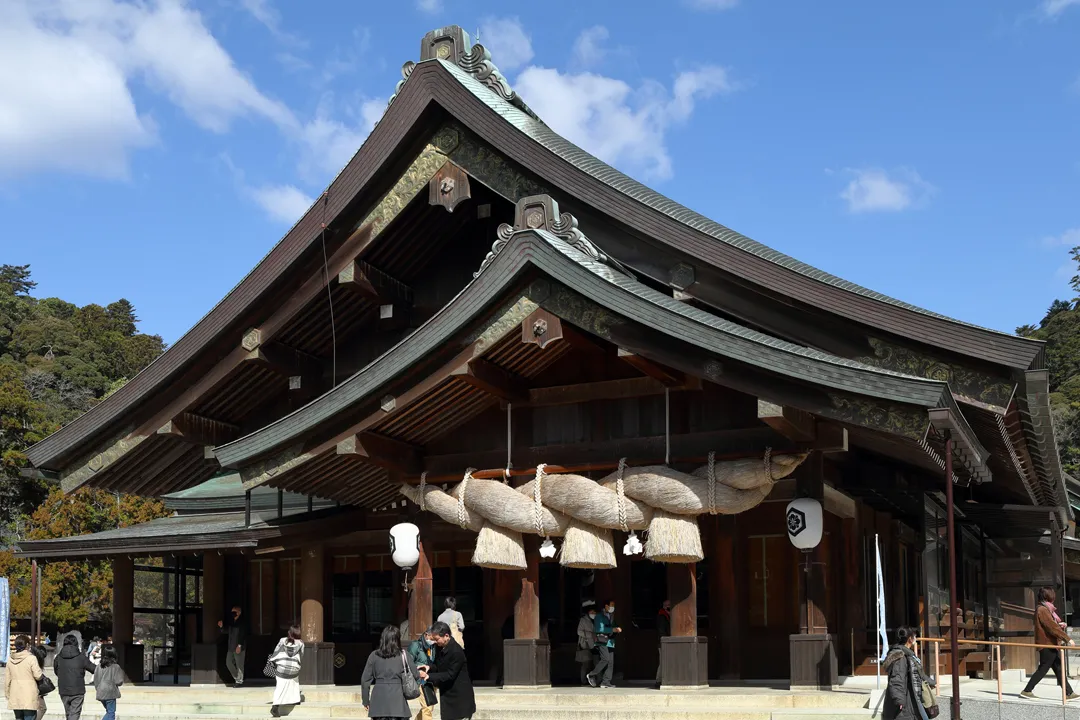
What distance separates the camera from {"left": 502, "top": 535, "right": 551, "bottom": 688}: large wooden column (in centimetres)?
1414

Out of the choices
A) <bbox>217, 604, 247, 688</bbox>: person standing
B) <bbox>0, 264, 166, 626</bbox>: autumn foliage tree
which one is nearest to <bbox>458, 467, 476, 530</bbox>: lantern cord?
<bbox>217, 604, 247, 688</bbox>: person standing

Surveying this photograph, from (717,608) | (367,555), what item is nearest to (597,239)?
(717,608)

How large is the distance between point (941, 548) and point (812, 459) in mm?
4742

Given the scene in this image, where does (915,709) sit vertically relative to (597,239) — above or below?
below

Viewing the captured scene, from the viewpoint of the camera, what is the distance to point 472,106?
15227mm

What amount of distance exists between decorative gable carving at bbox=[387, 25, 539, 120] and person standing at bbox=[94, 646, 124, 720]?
7.98 metres

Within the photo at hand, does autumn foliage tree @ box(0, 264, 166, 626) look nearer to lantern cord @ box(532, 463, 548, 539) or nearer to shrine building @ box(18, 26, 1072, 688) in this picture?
shrine building @ box(18, 26, 1072, 688)

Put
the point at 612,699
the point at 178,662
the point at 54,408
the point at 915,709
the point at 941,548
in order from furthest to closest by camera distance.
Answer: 1. the point at 54,408
2. the point at 178,662
3. the point at 941,548
4. the point at 612,699
5. the point at 915,709

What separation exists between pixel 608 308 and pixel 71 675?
7.15 meters

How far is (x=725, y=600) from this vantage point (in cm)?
1501

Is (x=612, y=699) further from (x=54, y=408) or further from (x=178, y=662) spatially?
(x=54, y=408)

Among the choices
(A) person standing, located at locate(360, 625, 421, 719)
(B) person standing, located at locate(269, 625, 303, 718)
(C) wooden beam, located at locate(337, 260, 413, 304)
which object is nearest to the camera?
(A) person standing, located at locate(360, 625, 421, 719)

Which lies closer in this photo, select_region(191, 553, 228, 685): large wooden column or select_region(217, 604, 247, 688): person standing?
select_region(217, 604, 247, 688): person standing

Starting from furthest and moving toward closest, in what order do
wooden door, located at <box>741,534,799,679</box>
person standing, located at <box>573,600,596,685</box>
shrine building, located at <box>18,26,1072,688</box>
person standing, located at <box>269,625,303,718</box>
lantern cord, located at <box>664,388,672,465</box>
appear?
1. wooden door, located at <box>741,534,799,679</box>
2. person standing, located at <box>573,600,596,685</box>
3. person standing, located at <box>269,625,303,718</box>
4. lantern cord, located at <box>664,388,672,465</box>
5. shrine building, located at <box>18,26,1072,688</box>
